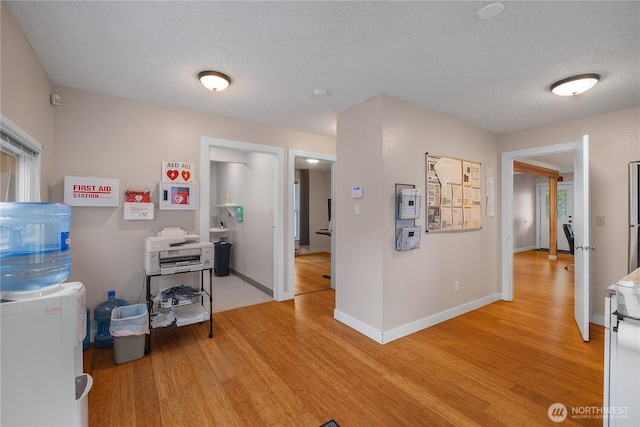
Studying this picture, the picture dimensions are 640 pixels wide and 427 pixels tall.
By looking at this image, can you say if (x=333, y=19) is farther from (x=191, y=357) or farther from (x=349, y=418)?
(x=191, y=357)

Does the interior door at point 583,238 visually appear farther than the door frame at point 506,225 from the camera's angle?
No

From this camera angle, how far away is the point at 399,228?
9.28 ft

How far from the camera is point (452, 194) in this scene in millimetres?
3334

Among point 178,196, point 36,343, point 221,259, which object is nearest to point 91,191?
point 178,196

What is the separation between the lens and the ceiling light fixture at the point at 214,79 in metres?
2.31

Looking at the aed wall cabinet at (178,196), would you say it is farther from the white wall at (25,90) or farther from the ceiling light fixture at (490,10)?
the ceiling light fixture at (490,10)

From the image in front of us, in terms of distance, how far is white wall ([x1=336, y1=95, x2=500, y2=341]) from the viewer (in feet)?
9.04

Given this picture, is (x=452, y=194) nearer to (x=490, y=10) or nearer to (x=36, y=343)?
(x=490, y=10)

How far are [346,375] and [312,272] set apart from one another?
361 cm

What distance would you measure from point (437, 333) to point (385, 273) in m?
0.92

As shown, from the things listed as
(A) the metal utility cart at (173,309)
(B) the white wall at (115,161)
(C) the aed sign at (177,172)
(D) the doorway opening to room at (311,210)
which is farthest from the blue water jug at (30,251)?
(D) the doorway opening to room at (311,210)

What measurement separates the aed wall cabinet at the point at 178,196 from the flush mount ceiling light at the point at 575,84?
368 centimetres

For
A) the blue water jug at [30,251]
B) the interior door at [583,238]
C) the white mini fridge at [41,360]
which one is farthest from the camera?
the interior door at [583,238]

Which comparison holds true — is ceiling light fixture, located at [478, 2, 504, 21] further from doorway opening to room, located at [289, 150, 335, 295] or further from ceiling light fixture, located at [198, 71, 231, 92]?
doorway opening to room, located at [289, 150, 335, 295]
